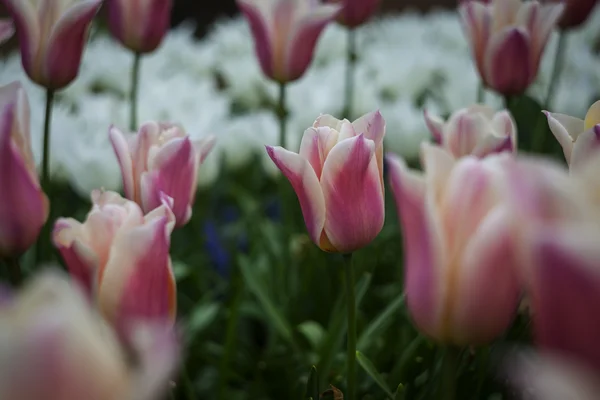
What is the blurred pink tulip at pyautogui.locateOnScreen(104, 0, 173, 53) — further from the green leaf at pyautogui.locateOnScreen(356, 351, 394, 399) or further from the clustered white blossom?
the green leaf at pyautogui.locateOnScreen(356, 351, 394, 399)

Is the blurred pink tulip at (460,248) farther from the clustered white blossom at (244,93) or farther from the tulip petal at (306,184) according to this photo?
the clustered white blossom at (244,93)

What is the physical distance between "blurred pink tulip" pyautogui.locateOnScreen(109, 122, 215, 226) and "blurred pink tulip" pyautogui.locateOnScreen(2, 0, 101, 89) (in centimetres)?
12

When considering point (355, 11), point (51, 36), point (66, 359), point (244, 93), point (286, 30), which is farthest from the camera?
point (244, 93)

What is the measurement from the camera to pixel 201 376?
0.71m

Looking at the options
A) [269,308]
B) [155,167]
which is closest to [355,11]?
[269,308]

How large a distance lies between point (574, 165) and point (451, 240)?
83 mm

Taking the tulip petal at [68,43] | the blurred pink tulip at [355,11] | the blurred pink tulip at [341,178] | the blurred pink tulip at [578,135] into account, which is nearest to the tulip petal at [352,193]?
the blurred pink tulip at [341,178]

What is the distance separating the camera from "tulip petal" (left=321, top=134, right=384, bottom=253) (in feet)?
1.18

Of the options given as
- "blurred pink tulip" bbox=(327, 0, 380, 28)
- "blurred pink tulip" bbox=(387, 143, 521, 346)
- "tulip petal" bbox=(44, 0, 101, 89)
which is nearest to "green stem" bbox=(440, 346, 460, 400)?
"blurred pink tulip" bbox=(387, 143, 521, 346)

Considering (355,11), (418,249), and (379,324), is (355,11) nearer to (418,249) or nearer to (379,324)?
(379,324)

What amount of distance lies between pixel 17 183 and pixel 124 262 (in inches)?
4.0

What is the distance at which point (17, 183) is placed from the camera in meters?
0.38

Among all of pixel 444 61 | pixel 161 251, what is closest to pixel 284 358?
pixel 161 251

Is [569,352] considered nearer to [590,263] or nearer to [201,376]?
[590,263]
